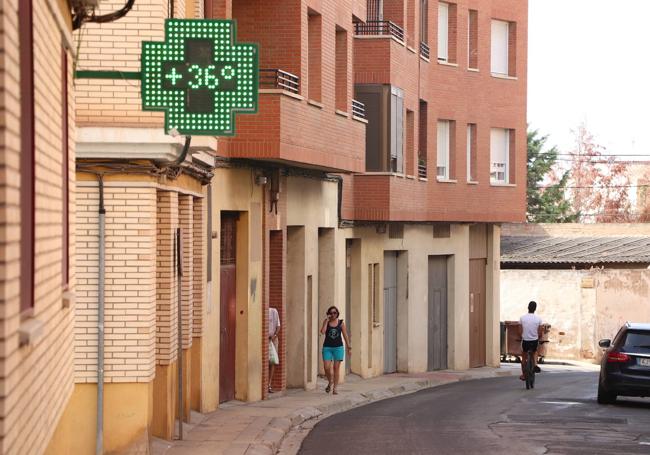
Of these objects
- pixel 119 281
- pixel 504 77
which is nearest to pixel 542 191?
pixel 504 77

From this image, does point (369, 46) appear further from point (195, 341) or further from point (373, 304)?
point (195, 341)

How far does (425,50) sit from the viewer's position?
1409 inches

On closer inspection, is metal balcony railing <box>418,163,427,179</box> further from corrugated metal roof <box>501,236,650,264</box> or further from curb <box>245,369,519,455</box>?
corrugated metal roof <box>501,236,650,264</box>

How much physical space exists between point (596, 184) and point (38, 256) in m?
81.0

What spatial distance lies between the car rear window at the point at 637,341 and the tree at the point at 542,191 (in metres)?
59.7

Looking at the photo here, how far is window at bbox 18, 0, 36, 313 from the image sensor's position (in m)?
7.28

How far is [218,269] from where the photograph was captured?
21.6m

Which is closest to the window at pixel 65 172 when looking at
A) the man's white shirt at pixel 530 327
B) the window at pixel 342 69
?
the window at pixel 342 69

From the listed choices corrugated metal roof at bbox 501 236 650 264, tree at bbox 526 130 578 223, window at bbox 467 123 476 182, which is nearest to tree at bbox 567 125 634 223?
tree at bbox 526 130 578 223

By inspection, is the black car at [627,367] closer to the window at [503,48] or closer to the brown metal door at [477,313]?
the brown metal door at [477,313]

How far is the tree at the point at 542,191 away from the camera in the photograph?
8338 cm

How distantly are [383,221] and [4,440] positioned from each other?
2610cm

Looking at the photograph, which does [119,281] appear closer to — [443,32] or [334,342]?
[334,342]

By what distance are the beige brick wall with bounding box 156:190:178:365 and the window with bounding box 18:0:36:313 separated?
841 centimetres
